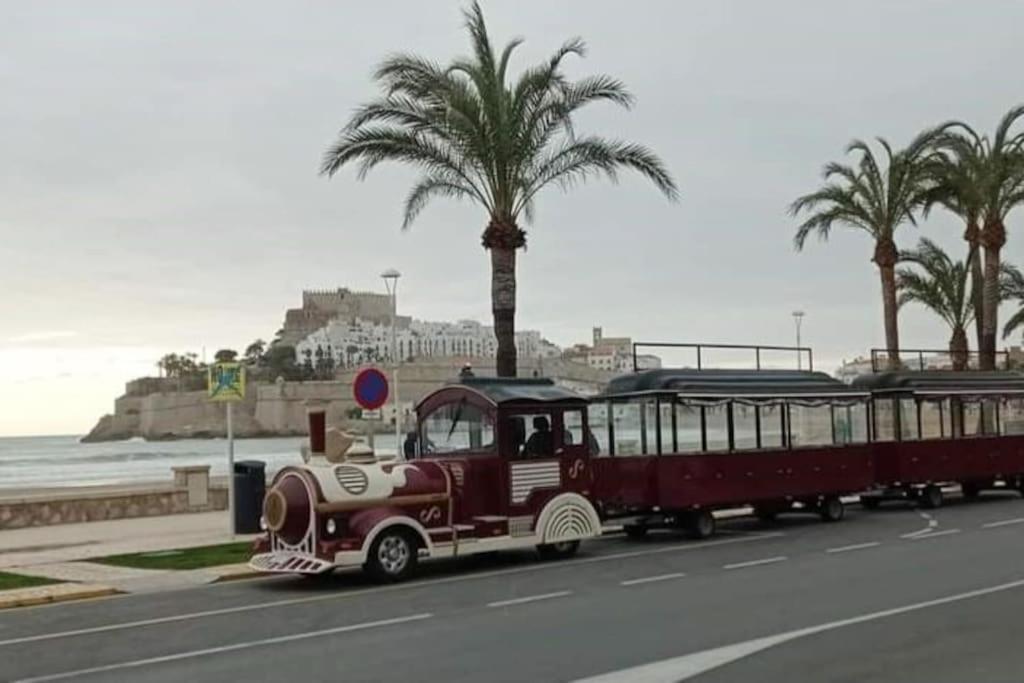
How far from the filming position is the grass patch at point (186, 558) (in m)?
18.6

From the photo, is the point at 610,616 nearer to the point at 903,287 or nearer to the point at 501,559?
the point at 501,559

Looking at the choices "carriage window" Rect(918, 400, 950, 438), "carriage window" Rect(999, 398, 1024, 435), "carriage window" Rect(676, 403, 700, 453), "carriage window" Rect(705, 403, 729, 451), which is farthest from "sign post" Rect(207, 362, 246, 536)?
"carriage window" Rect(999, 398, 1024, 435)

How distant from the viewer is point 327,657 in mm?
10547

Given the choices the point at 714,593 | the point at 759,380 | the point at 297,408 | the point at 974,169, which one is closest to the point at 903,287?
the point at 974,169

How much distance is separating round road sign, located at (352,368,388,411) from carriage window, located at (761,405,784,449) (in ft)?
24.0

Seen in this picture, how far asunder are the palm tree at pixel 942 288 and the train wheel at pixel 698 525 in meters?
27.9

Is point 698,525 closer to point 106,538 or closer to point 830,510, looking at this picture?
point 830,510

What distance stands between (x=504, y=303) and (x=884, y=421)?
916 cm

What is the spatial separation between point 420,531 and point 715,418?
314 inches

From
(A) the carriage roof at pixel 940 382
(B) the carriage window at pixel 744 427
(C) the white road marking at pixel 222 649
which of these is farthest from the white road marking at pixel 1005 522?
(C) the white road marking at pixel 222 649

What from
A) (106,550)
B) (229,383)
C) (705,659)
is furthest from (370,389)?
(705,659)

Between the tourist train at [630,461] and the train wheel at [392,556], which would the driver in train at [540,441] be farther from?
the train wheel at [392,556]

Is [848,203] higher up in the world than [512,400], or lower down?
higher up

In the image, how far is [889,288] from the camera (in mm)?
38906
